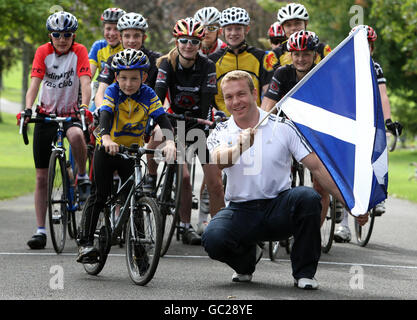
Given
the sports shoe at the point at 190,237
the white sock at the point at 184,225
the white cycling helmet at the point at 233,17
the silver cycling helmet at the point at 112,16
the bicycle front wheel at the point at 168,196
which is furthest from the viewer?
the silver cycling helmet at the point at 112,16

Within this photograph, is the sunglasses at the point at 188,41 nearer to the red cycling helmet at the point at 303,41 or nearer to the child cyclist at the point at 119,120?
the red cycling helmet at the point at 303,41

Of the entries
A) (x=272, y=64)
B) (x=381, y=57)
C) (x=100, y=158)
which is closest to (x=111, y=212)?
(x=100, y=158)

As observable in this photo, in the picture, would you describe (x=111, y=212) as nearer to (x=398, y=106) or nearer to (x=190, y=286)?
(x=190, y=286)

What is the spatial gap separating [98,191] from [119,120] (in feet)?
2.17

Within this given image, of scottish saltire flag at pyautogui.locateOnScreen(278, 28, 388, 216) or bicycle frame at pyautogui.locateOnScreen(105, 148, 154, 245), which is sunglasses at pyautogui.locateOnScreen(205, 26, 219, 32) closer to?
bicycle frame at pyautogui.locateOnScreen(105, 148, 154, 245)

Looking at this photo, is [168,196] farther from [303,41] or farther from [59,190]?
[303,41]

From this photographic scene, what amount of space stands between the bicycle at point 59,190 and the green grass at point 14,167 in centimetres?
690

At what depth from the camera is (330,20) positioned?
3578cm

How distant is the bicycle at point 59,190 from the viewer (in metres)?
9.21

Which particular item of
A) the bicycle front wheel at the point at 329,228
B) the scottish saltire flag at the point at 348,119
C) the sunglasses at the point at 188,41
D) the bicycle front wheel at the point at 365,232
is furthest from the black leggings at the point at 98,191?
the bicycle front wheel at the point at 365,232

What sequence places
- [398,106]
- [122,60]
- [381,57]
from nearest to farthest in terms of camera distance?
[122,60] → [381,57] → [398,106]

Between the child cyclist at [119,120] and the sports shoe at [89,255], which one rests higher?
the child cyclist at [119,120]

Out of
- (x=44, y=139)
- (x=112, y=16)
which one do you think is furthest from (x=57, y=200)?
(x=112, y=16)
